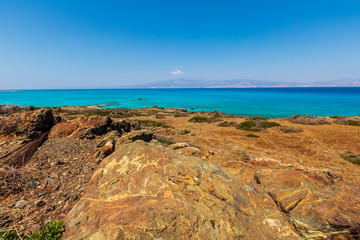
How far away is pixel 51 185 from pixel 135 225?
4.93 metres

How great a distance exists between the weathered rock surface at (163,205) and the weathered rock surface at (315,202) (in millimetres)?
730

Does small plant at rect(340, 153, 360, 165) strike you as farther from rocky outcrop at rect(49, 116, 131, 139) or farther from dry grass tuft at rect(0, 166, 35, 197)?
dry grass tuft at rect(0, 166, 35, 197)

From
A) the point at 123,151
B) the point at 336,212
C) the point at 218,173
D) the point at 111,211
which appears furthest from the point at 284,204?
the point at 123,151

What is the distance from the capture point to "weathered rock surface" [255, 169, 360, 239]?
481 cm

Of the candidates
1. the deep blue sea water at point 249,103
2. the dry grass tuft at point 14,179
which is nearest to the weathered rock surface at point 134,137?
the dry grass tuft at point 14,179

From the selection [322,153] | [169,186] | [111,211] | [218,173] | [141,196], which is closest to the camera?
[111,211]

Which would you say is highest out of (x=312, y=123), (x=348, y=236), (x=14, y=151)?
(x=14, y=151)

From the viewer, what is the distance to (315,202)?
212 inches

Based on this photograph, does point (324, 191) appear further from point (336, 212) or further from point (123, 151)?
point (123, 151)

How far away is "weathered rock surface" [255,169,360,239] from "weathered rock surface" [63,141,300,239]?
0.73 m

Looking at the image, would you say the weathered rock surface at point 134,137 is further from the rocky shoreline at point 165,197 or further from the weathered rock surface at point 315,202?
the weathered rock surface at point 315,202

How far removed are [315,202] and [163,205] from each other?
219 inches

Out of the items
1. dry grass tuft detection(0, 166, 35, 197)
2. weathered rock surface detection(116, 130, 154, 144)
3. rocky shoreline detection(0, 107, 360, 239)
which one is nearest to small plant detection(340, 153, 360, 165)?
rocky shoreline detection(0, 107, 360, 239)

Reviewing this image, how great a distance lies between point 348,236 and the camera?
4.70m
